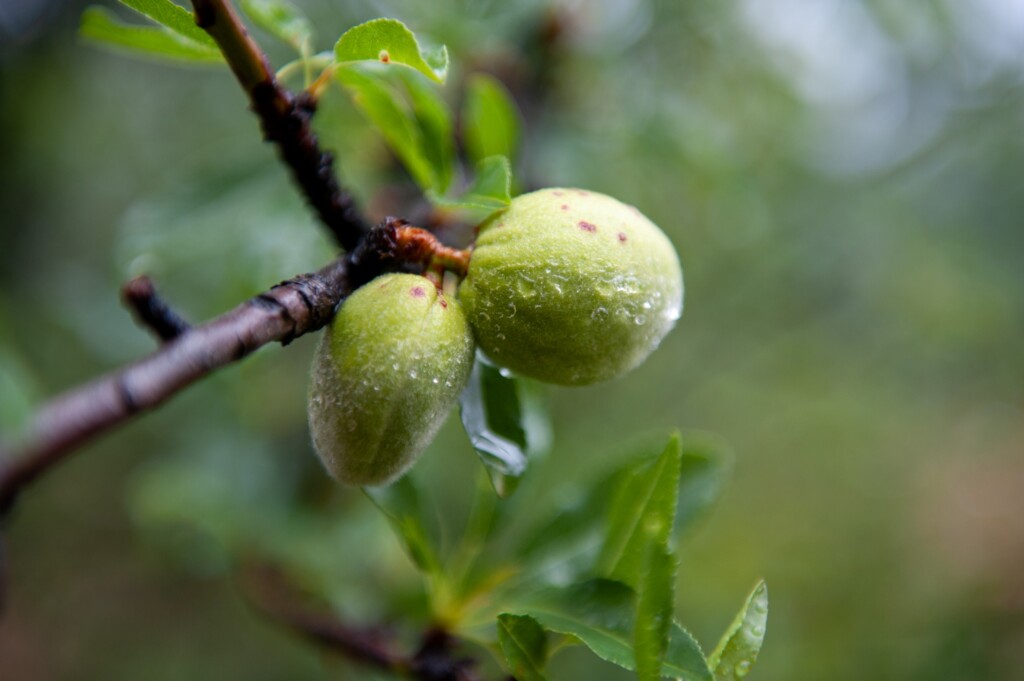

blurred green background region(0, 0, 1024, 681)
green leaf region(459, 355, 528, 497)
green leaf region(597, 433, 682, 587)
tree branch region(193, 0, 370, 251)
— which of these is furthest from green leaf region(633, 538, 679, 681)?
blurred green background region(0, 0, 1024, 681)

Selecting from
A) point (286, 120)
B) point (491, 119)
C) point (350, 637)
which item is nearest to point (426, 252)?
point (286, 120)

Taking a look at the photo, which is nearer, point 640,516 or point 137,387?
point 137,387

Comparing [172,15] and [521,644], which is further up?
[172,15]

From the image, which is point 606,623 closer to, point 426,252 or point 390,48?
point 426,252

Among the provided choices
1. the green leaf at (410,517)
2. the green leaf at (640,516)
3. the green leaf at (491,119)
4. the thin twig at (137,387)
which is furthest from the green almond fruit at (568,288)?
the green leaf at (491,119)

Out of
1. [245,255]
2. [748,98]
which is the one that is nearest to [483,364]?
[245,255]

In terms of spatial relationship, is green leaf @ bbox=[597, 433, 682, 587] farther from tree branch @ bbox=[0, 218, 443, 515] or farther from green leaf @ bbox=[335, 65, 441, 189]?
green leaf @ bbox=[335, 65, 441, 189]
